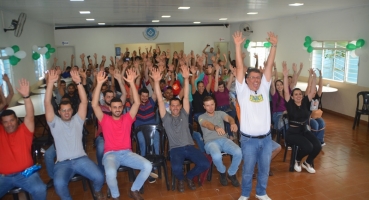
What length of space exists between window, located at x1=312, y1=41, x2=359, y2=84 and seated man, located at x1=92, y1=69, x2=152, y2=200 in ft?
20.4

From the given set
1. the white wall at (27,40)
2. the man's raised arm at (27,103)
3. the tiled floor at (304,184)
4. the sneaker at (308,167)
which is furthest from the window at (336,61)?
the white wall at (27,40)

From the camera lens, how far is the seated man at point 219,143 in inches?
157

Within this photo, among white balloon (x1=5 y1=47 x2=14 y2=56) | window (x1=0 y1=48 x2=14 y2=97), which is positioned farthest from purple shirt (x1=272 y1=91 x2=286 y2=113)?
window (x1=0 y1=48 x2=14 y2=97)

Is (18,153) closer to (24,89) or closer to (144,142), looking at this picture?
(24,89)

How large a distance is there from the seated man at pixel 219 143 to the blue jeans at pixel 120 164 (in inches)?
35.6

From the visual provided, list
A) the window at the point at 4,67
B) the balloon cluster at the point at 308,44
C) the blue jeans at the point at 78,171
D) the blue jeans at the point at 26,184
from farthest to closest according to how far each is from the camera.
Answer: the balloon cluster at the point at 308,44 → the window at the point at 4,67 → the blue jeans at the point at 78,171 → the blue jeans at the point at 26,184

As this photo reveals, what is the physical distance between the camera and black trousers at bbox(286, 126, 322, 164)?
437cm

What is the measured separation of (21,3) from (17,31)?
1938 mm

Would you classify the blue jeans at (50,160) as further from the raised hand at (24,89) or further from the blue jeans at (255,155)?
the blue jeans at (255,155)

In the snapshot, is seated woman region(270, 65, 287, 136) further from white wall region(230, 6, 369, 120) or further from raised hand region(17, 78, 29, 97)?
raised hand region(17, 78, 29, 97)

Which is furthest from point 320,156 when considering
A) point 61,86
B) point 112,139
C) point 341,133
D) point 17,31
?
point 17,31

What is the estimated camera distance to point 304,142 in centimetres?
442

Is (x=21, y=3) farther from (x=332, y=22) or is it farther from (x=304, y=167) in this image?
(x=332, y=22)

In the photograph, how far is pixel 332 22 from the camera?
8.12 meters
